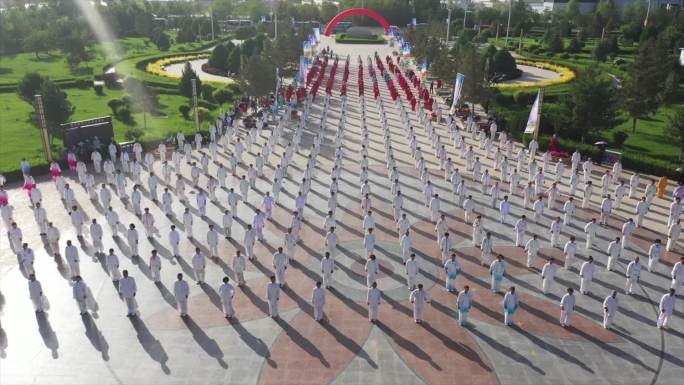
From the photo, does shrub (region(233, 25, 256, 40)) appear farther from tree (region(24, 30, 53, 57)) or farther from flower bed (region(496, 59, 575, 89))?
flower bed (region(496, 59, 575, 89))

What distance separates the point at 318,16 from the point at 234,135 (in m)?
80.7

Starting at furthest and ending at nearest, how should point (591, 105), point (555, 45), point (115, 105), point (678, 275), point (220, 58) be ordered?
point (555, 45), point (220, 58), point (115, 105), point (591, 105), point (678, 275)

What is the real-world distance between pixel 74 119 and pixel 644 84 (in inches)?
1248

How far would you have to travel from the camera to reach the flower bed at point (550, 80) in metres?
44.8

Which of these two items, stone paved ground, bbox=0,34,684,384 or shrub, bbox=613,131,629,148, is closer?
stone paved ground, bbox=0,34,684,384

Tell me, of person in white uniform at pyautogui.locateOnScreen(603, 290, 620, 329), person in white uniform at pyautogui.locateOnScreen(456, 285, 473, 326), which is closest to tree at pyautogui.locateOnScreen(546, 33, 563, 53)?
person in white uniform at pyautogui.locateOnScreen(603, 290, 620, 329)

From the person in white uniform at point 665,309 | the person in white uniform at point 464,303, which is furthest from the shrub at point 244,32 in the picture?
the person in white uniform at point 665,309

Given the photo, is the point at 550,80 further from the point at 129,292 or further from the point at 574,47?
the point at 129,292

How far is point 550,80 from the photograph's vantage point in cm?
4872

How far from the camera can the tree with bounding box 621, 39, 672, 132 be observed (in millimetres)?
30562

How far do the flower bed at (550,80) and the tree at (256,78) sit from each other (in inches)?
753

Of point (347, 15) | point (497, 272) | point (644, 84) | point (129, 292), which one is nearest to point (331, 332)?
point (497, 272)

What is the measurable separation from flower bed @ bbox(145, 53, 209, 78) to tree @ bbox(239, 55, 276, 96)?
1727 centimetres

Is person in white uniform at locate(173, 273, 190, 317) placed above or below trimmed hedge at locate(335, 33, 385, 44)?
below
